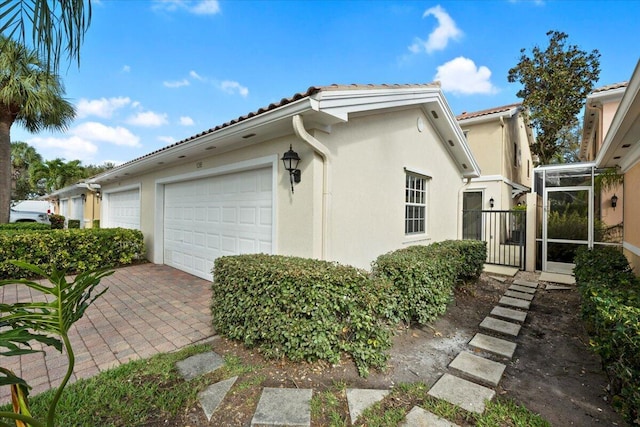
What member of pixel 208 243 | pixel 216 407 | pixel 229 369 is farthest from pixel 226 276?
pixel 208 243

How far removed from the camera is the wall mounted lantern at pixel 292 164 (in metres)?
4.60

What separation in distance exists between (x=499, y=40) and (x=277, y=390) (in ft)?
33.6

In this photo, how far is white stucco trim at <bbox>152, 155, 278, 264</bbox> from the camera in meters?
5.16

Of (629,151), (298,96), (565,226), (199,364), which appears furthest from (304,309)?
(565,226)

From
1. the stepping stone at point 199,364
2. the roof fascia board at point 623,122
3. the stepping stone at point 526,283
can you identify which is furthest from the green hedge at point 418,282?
the stepping stone at point 526,283

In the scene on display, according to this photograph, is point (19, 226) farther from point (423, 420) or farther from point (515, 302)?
point (515, 302)

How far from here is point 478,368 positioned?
3553 mm

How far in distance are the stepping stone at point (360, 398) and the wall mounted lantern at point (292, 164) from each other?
3.09 m

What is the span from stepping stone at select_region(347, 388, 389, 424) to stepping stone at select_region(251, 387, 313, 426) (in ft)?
1.32

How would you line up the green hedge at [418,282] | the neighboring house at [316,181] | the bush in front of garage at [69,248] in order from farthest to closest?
the bush in front of garage at [69,248] → the neighboring house at [316,181] → the green hedge at [418,282]

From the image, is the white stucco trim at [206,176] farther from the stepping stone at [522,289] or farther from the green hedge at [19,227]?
the stepping stone at [522,289]

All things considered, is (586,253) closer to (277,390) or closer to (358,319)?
(358,319)

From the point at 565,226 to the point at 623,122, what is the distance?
6.44 m

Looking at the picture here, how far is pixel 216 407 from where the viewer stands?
2.67m
